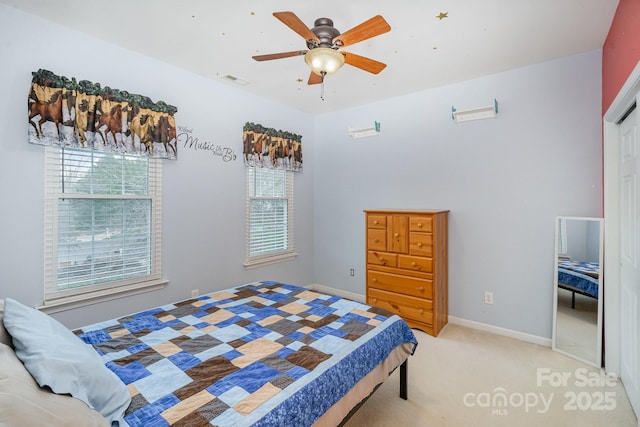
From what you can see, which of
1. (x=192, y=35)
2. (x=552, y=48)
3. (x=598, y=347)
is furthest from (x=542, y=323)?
(x=192, y=35)

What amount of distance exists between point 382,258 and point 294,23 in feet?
8.24

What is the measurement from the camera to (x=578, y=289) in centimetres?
269

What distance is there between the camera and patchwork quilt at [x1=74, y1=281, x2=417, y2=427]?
1264 mm

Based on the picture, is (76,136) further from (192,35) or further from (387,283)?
(387,283)

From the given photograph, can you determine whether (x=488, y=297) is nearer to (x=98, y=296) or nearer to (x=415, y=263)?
(x=415, y=263)

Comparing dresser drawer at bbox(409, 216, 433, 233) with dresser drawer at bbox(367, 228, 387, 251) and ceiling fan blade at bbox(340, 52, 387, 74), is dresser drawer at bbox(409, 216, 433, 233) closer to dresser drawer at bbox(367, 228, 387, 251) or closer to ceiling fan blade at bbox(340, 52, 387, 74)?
dresser drawer at bbox(367, 228, 387, 251)

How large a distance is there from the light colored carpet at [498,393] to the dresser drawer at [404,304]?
1.17 feet

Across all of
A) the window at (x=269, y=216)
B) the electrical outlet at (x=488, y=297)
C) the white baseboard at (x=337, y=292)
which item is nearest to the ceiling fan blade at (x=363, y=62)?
the window at (x=269, y=216)

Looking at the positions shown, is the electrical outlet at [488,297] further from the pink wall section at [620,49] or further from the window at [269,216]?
the window at [269,216]

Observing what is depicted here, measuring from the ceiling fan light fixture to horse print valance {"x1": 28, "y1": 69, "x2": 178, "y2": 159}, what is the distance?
5.62ft

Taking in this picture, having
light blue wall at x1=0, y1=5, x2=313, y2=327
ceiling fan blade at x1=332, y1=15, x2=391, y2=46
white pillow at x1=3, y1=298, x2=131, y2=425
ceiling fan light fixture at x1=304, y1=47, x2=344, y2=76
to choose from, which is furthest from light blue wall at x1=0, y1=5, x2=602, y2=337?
ceiling fan blade at x1=332, y1=15, x2=391, y2=46

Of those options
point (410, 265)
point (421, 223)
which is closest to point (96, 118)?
point (421, 223)

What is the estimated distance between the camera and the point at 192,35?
249 cm

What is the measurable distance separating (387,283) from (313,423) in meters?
2.22
